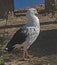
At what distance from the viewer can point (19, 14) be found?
1024 centimetres

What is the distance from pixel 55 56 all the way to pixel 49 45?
2.62 feet

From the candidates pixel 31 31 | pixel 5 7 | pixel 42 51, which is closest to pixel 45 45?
pixel 42 51

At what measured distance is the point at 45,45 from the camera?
689 centimetres

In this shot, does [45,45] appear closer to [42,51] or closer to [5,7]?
[42,51]

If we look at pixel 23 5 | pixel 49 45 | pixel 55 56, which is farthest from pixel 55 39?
pixel 23 5

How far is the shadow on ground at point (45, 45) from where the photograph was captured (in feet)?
21.1

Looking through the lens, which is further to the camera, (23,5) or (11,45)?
(23,5)

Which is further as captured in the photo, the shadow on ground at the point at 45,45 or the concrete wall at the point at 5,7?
the concrete wall at the point at 5,7

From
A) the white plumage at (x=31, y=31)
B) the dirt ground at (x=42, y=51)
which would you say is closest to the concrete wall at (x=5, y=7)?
the dirt ground at (x=42, y=51)

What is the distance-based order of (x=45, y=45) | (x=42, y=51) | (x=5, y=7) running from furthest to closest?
(x=5, y=7) < (x=45, y=45) < (x=42, y=51)

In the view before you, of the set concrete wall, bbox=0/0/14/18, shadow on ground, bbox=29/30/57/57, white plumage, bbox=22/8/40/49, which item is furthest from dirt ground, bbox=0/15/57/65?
concrete wall, bbox=0/0/14/18

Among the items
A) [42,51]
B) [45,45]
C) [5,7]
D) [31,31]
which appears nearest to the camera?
[31,31]

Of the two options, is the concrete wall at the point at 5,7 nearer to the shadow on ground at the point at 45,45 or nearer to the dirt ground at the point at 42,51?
the dirt ground at the point at 42,51

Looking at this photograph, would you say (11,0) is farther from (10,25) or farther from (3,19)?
(10,25)
